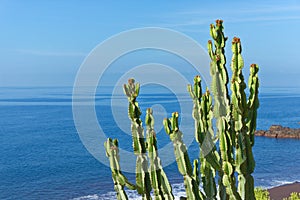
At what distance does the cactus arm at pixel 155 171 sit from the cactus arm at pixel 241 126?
41.9 inches

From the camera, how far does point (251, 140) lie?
6.32 meters

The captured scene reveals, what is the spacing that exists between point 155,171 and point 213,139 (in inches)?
44.3

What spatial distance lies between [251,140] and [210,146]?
0.67m

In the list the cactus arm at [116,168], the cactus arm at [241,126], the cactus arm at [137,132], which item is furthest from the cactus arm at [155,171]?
the cactus arm at [241,126]

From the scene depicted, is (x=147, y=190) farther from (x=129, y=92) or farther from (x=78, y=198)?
(x=78, y=198)

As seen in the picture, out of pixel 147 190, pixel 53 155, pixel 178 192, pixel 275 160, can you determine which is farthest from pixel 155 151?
pixel 53 155

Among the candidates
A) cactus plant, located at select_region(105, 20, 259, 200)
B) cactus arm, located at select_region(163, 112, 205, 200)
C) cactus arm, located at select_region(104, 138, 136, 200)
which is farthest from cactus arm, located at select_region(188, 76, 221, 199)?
cactus arm, located at select_region(104, 138, 136, 200)

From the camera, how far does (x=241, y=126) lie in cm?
619

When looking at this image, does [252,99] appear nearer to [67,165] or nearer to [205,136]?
[205,136]

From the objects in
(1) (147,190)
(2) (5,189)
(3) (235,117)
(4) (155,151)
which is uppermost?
(3) (235,117)

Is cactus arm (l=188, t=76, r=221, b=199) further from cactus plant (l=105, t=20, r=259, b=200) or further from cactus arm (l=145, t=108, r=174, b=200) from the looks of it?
cactus arm (l=145, t=108, r=174, b=200)

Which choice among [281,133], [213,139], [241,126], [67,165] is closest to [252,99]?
[241,126]

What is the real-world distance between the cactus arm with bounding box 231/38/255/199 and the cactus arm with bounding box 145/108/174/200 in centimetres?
106

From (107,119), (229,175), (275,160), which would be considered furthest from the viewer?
(107,119)
